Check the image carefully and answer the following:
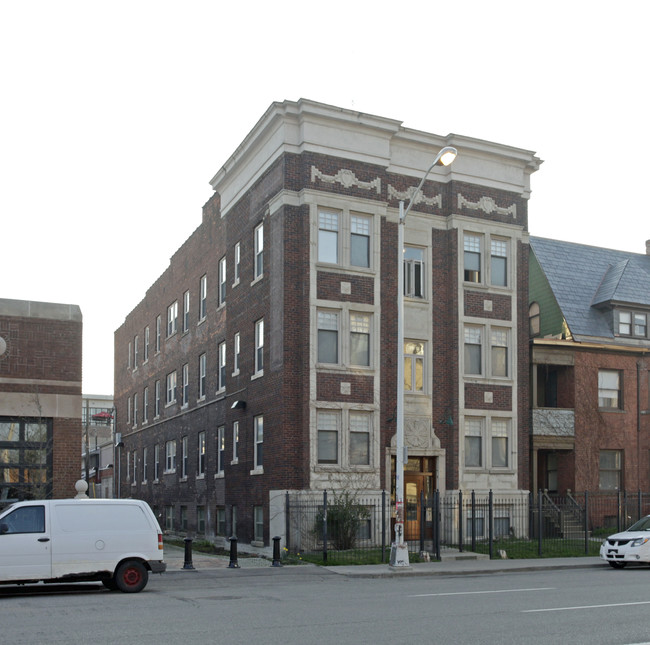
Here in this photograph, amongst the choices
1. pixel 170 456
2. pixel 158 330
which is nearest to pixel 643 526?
pixel 170 456

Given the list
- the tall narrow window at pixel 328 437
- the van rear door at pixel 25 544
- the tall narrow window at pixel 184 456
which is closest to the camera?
the van rear door at pixel 25 544

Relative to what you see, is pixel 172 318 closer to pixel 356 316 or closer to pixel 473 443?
pixel 356 316

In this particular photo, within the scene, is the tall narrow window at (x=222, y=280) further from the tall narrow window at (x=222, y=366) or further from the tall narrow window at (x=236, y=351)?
the tall narrow window at (x=236, y=351)

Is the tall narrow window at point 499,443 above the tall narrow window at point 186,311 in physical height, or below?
below

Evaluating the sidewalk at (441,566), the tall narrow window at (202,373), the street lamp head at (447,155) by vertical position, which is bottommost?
the sidewalk at (441,566)

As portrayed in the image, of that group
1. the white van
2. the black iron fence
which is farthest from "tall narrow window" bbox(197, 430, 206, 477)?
the white van

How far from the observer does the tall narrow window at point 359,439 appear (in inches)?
1132

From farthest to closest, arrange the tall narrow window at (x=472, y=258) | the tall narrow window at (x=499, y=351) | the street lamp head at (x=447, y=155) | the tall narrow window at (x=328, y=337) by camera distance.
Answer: the tall narrow window at (x=499, y=351) < the tall narrow window at (x=472, y=258) < the tall narrow window at (x=328, y=337) < the street lamp head at (x=447, y=155)

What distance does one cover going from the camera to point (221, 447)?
34781mm

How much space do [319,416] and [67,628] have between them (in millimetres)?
16784

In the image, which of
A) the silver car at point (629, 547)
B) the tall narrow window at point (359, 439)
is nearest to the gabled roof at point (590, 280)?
the tall narrow window at point (359, 439)

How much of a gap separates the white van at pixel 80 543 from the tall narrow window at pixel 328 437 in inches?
439

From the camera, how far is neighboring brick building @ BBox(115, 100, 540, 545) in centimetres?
2844

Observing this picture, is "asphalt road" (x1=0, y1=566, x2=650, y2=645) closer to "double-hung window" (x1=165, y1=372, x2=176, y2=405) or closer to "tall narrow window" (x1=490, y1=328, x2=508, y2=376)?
"tall narrow window" (x1=490, y1=328, x2=508, y2=376)
